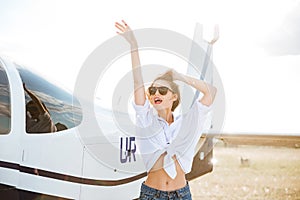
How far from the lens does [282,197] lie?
20.5 ft

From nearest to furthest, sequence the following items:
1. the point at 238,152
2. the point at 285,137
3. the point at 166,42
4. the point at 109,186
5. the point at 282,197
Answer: the point at 166,42 → the point at 109,186 → the point at 282,197 → the point at 238,152 → the point at 285,137

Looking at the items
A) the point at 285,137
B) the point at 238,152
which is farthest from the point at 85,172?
the point at 285,137

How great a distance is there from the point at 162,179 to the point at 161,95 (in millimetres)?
419

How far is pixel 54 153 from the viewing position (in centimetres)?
275

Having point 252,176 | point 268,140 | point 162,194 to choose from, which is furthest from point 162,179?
point 268,140

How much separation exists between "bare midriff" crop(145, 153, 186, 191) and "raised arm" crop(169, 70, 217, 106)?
332 mm

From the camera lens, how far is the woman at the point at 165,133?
200 cm

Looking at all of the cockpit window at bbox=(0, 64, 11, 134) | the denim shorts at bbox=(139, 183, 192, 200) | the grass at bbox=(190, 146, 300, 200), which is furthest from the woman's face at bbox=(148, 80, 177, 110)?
the grass at bbox=(190, 146, 300, 200)

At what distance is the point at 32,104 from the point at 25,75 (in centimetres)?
23

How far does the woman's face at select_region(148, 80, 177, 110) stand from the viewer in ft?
6.78

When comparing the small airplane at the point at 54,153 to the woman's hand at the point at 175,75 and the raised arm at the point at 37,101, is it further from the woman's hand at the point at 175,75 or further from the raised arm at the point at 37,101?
the woman's hand at the point at 175,75

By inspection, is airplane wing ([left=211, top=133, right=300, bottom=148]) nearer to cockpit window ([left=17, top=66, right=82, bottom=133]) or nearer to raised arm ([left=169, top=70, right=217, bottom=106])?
cockpit window ([left=17, top=66, right=82, bottom=133])

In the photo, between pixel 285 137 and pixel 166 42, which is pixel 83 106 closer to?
pixel 166 42

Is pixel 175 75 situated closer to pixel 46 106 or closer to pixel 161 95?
pixel 161 95
